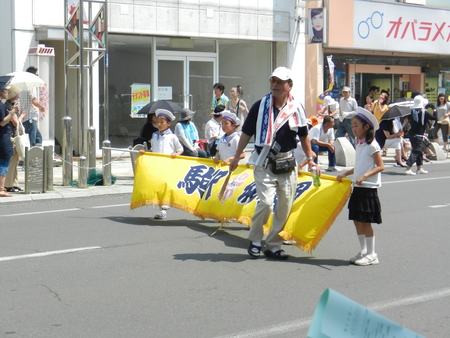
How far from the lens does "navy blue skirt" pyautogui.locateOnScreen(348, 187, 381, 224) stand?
697 centimetres

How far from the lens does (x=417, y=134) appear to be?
1581cm

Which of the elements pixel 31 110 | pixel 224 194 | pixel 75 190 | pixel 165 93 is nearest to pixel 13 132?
pixel 75 190

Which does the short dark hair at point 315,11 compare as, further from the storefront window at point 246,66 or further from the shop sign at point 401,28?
the shop sign at point 401,28

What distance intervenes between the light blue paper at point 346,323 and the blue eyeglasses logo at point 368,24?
21500 mm

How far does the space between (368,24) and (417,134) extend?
8.00m

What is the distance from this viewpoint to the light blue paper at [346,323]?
193cm

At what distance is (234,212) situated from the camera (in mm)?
8312

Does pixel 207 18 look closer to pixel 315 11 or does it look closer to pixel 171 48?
pixel 171 48

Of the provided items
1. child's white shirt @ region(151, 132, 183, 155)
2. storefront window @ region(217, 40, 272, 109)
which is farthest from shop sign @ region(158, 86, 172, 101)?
child's white shirt @ region(151, 132, 183, 155)

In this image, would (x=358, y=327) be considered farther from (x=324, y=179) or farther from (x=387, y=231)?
(x=387, y=231)

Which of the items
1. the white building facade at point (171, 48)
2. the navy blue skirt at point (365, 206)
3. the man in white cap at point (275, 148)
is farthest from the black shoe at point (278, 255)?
the white building facade at point (171, 48)

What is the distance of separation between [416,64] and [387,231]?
1825cm

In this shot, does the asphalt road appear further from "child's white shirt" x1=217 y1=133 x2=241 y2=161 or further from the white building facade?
the white building facade

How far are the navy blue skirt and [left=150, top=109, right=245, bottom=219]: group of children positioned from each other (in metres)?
2.10
